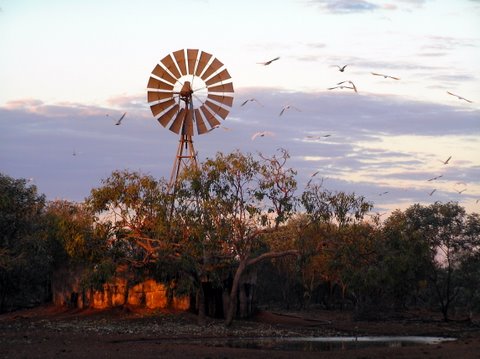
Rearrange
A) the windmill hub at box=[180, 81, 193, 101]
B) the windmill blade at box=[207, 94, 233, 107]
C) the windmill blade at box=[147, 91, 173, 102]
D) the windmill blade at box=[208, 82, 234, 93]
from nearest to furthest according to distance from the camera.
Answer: the windmill blade at box=[208, 82, 234, 93] < the windmill blade at box=[207, 94, 233, 107] < the windmill hub at box=[180, 81, 193, 101] < the windmill blade at box=[147, 91, 173, 102]

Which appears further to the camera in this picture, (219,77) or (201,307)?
(219,77)

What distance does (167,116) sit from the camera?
49031 mm

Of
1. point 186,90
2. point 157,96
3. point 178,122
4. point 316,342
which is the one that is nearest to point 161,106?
point 157,96

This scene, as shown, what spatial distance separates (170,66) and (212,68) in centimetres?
248

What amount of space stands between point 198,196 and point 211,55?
28.5 ft

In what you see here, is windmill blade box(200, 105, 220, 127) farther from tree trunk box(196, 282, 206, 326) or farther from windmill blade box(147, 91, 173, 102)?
tree trunk box(196, 282, 206, 326)

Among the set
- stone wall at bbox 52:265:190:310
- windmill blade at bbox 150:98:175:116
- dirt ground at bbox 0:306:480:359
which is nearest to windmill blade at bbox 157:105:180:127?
windmill blade at bbox 150:98:175:116

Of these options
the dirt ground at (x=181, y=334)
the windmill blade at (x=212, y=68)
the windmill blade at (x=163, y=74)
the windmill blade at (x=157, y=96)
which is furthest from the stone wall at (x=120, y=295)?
the windmill blade at (x=212, y=68)

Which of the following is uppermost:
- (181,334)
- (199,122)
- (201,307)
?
(199,122)

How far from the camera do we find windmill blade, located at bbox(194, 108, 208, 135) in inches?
1917

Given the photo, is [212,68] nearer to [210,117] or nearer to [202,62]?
[202,62]

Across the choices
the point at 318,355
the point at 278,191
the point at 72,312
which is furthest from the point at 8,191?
the point at 318,355

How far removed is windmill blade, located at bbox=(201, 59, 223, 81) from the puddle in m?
16.1

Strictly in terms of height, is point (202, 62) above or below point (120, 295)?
above
